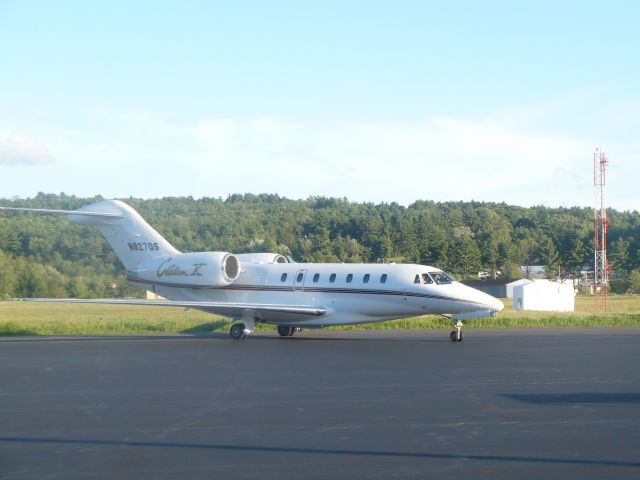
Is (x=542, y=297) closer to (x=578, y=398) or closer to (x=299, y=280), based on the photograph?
(x=299, y=280)

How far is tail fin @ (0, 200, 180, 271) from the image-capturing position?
31.8 m

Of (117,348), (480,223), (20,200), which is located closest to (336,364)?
(117,348)

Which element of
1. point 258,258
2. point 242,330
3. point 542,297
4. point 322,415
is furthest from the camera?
point 542,297

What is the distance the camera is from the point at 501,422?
35.2ft

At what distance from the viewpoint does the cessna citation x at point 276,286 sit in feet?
88.2

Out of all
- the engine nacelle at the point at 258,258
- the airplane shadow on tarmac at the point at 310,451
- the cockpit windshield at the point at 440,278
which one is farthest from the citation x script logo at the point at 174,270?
the airplane shadow on tarmac at the point at 310,451

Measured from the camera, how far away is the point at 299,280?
2911cm

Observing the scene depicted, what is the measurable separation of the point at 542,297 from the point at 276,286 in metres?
27.9

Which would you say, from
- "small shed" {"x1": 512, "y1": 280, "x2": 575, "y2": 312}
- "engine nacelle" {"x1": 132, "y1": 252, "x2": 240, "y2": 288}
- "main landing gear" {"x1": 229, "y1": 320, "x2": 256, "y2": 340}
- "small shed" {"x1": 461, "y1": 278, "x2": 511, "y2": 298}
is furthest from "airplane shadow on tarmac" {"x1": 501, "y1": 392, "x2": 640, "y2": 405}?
"small shed" {"x1": 461, "y1": 278, "x2": 511, "y2": 298}

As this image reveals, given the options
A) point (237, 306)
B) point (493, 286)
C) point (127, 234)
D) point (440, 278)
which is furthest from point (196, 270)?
point (493, 286)

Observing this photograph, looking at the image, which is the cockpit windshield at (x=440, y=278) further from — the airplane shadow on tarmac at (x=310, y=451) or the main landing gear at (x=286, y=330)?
the airplane shadow on tarmac at (x=310, y=451)

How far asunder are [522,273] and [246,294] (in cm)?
6134

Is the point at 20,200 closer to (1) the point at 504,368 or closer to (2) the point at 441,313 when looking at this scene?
(2) the point at 441,313

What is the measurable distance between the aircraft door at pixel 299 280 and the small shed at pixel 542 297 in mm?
26485
